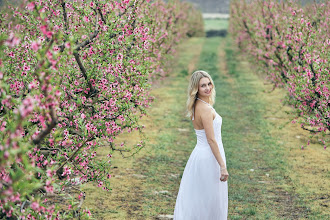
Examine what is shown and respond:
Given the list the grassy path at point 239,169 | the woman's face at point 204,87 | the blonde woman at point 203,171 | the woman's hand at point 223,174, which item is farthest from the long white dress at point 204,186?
the grassy path at point 239,169

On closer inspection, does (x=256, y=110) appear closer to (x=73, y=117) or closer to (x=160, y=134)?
(x=160, y=134)

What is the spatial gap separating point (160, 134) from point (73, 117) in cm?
669

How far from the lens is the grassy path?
7.21m

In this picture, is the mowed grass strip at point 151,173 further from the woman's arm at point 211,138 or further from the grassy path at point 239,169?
the woman's arm at point 211,138

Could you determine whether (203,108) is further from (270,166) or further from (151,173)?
(270,166)

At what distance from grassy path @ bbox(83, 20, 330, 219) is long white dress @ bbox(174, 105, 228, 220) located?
1588mm

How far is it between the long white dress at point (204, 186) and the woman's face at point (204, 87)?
341 mm

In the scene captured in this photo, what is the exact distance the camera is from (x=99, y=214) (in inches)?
268

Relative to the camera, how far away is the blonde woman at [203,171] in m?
5.30

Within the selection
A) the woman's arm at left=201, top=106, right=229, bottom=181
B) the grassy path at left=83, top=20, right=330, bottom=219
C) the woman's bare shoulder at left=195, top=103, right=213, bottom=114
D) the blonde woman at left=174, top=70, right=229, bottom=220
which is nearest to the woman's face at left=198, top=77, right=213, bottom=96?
the blonde woman at left=174, top=70, right=229, bottom=220

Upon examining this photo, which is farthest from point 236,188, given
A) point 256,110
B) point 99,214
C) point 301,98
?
point 256,110

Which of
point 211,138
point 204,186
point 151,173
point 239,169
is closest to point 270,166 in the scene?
point 239,169

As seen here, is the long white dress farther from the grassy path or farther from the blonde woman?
the grassy path

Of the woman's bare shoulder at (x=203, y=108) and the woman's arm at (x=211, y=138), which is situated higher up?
the woman's bare shoulder at (x=203, y=108)
